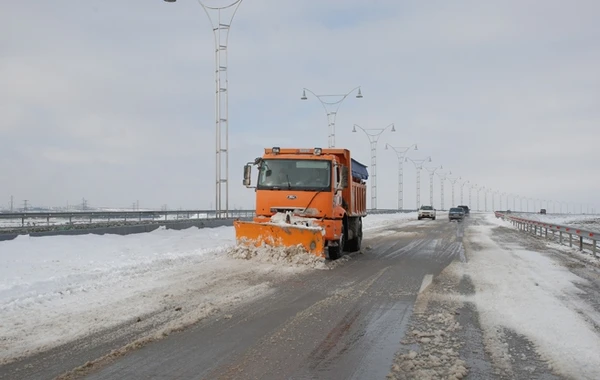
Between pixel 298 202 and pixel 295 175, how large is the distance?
2.77 feet

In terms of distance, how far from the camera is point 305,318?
704cm

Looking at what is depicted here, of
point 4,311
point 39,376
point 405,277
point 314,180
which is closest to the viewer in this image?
point 39,376

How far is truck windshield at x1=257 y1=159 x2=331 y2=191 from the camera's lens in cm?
1400

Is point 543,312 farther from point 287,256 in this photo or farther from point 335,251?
point 335,251

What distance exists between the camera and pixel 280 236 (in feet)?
43.0

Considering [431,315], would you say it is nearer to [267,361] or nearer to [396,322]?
[396,322]

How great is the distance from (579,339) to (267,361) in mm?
3696

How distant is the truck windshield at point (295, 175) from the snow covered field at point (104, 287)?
2434mm

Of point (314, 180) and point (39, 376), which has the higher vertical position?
point (314, 180)

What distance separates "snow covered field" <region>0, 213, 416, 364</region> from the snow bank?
3862 mm

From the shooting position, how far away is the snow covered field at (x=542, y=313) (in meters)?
5.34

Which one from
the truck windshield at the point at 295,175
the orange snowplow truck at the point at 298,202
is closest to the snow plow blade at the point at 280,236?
the orange snowplow truck at the point at 298,202

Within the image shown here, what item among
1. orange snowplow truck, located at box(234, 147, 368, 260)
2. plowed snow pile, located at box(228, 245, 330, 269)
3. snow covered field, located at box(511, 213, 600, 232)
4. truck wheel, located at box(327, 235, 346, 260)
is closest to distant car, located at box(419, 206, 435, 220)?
snow covered field, located at box(511, 213, 600, 232)

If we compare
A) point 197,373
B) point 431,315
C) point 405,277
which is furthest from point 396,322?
point 405,277
